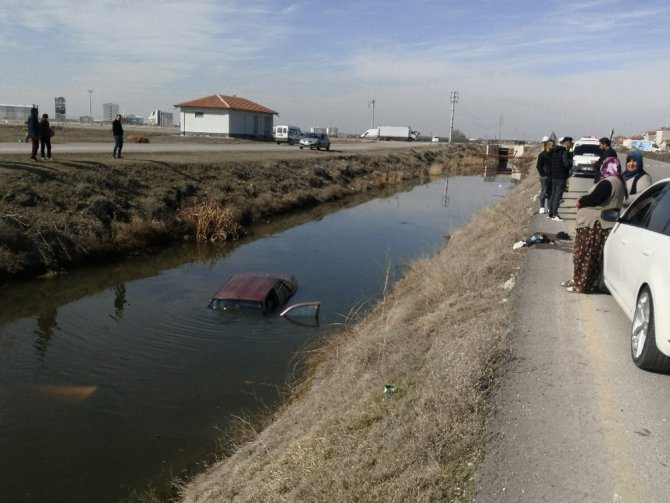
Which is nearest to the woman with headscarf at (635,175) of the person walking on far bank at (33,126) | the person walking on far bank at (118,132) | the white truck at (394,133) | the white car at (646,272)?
the white car at (646,272)

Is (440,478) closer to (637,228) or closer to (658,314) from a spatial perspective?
(658,314)

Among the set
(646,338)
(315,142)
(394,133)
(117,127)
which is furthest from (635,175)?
(394,133)

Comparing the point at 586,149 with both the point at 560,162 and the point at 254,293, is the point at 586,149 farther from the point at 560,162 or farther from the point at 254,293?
the point at 254,293

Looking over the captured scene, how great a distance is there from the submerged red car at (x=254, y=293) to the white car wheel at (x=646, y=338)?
898cm

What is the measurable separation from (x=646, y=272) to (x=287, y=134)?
2227 inches

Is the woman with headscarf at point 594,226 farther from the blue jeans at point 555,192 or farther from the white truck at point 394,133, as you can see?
the white truck at point 394,133

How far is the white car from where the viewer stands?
4.87 meters

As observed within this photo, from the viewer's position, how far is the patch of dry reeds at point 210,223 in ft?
72.0

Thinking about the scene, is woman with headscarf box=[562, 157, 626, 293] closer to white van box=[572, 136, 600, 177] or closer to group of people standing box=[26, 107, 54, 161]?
group of people standing box=[26, 107, 54, 161]

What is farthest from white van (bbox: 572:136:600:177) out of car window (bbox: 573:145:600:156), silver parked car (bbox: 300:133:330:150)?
silver parked car (bbox: 300:133:330:150)

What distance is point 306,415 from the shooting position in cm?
684

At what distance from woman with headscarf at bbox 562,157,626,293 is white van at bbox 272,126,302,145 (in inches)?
2051

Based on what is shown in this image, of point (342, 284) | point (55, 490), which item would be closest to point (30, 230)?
point (342, 284)

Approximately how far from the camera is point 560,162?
43.9ft
